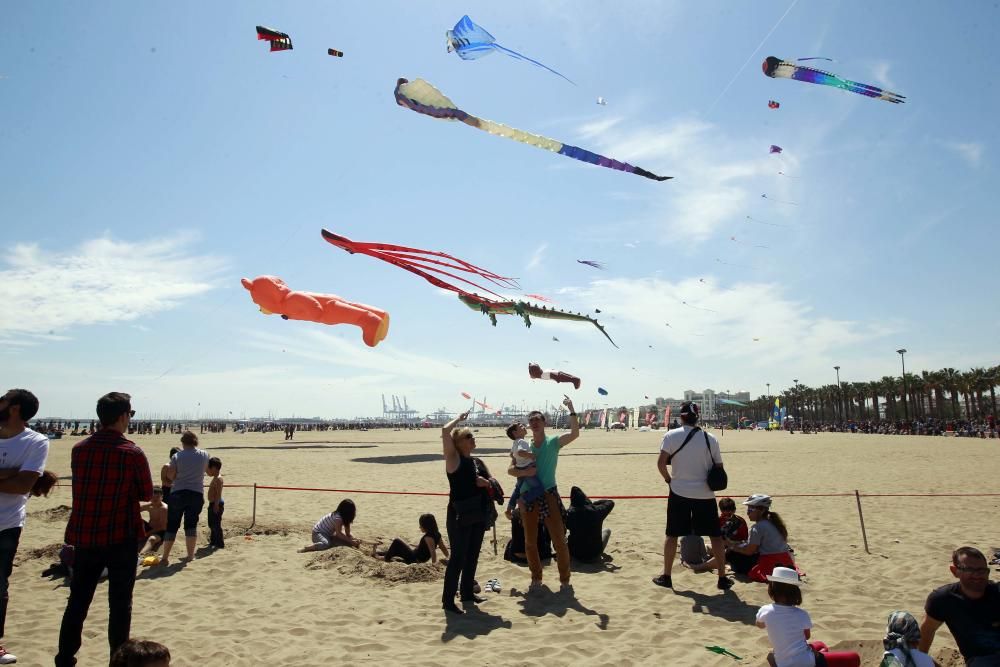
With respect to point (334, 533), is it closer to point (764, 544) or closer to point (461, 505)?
point (461, 505)

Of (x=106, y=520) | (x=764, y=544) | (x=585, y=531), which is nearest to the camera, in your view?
(x=106, y=520)

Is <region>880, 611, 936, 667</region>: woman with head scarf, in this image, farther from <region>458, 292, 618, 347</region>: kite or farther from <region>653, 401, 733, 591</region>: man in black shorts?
<region>458, 292, 618, 347</region>: kite

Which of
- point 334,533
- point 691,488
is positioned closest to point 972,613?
point 691,488

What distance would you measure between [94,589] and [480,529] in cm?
289

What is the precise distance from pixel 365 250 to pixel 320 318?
3.84 meters

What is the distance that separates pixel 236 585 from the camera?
5926 millimetres

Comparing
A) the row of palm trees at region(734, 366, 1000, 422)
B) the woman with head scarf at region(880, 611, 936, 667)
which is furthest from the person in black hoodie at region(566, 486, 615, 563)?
the row of palm trees at region(734, 366, 1000, 422)

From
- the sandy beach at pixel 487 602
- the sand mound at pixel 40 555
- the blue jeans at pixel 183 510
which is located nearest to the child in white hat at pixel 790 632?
the sandy beach at pixel 487 602

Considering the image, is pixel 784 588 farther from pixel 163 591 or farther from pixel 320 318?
pixel 320 318

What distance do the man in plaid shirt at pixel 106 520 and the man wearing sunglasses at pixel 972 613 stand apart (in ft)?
14.5

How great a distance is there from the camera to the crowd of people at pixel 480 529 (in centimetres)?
310

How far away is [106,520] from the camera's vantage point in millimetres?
3258

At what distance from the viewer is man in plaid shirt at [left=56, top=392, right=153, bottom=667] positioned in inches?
128

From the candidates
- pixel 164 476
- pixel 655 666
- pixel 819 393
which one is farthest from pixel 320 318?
pixel 819 393
